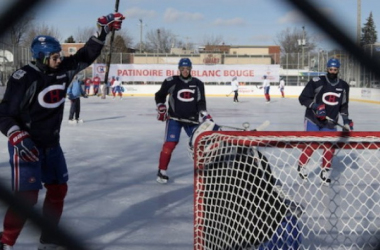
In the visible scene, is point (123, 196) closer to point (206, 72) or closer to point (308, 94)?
point (308, 94)

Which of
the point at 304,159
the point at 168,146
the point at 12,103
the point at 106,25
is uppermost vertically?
the point at 106,25

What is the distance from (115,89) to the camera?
23.0 metres

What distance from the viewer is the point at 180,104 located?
5.02 meters

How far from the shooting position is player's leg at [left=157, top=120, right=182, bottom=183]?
486 centimetres

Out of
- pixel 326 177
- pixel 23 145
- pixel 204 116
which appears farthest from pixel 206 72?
pixel 23 145

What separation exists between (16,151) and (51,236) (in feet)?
5.36

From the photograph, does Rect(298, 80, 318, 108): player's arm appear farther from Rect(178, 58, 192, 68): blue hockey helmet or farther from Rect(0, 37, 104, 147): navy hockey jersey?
Rect(0, 37, 104, 147): navy hockey jersey

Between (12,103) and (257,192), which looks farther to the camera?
(12,103)

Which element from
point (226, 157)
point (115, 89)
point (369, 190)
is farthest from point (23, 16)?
point (115, 89)

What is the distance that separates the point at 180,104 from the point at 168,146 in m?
0.42

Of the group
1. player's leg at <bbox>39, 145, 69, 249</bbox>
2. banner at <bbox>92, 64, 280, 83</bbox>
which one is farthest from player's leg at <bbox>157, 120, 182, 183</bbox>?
banner at <bbox>92, 64, 280, 83</bbox>

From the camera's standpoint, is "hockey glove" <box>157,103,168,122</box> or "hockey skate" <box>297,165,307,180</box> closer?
"hockey skate" <box>297,165,307,180</box>

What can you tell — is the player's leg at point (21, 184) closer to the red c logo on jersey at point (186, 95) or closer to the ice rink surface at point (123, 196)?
the ice rink surface at point (123, 196)

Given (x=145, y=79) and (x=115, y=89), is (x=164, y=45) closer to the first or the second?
(x=115, y=89)
